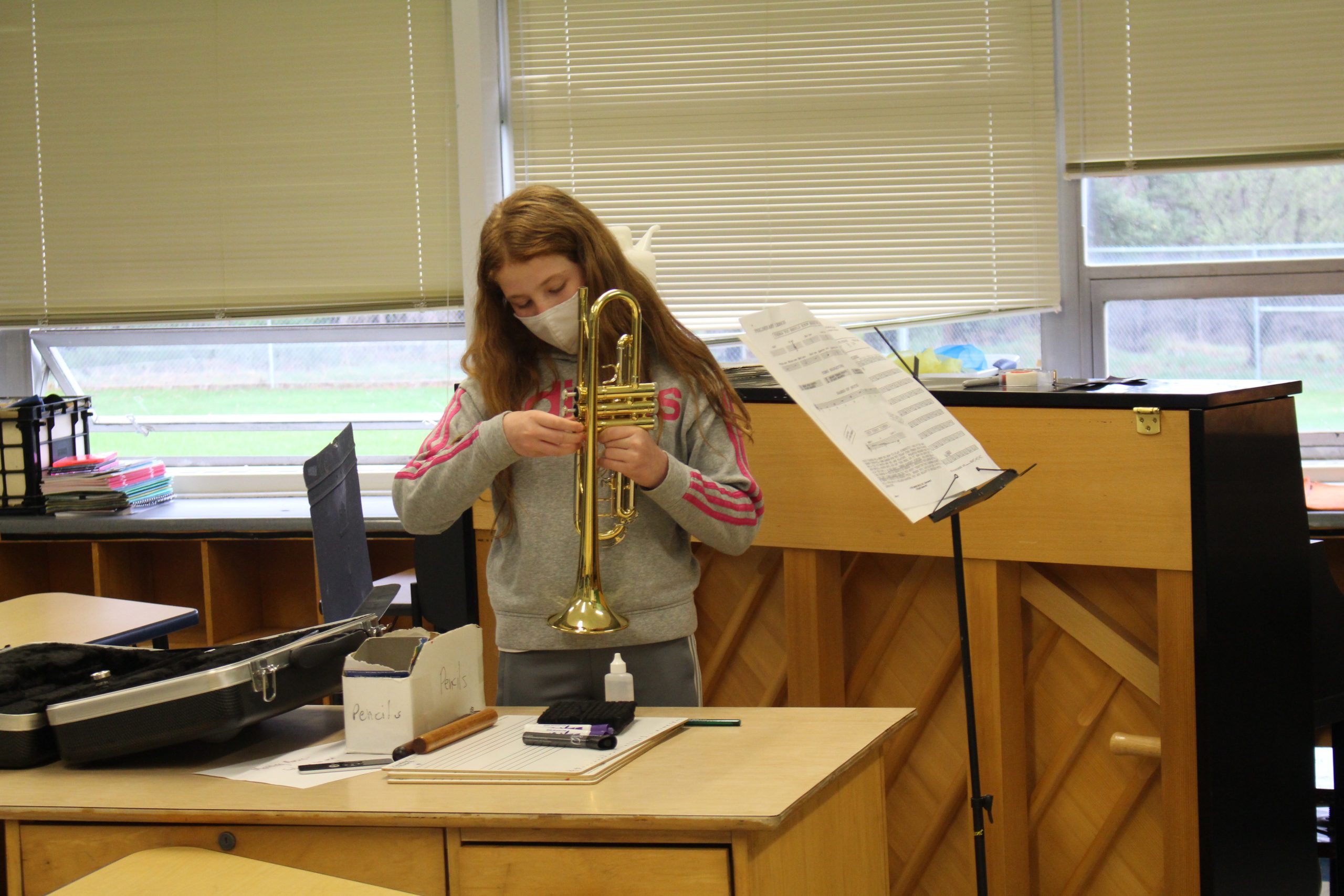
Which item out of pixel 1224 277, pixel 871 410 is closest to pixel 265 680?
pixel 871 410

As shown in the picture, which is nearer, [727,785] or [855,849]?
[727,785]

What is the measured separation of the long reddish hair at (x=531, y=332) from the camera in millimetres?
1816

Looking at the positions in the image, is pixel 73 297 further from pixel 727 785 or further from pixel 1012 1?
pixel 727 785

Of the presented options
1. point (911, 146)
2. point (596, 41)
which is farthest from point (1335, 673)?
point (596, 41)

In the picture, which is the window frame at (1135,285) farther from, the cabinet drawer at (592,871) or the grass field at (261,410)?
the cabinet drawer at (592,871)

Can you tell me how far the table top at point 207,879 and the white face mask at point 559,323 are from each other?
84 cm

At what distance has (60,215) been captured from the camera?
3971 millimetres

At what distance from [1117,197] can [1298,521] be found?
5.15ft

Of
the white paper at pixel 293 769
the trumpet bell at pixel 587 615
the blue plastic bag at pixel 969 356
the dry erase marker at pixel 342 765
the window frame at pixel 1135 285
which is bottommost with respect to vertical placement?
the white paper at pixel 293 769

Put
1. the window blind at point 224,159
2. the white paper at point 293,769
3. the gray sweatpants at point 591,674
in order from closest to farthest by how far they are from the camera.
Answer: the white paper at point 293,769 → the gray sweatpants at point 591,674 → the window blind at point 224,159

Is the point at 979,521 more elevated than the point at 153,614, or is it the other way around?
the point at 979,521

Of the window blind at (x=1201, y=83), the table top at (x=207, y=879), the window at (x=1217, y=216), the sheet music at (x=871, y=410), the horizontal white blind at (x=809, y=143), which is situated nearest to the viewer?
the table top at (x=207, y=879)

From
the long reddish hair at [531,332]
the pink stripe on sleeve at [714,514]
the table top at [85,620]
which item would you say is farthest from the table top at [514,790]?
the table top at [85,620]

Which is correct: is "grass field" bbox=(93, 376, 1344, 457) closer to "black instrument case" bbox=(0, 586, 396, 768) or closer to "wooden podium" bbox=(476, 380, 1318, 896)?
"wooden podium" bbox=(476, 380, 1318, 896)
